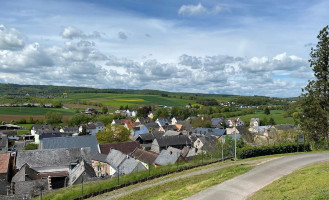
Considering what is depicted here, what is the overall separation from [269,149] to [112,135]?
124 feet

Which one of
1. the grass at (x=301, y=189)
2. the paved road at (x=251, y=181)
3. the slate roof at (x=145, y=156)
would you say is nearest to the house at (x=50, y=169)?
the slate roof at (x=145, y=156)

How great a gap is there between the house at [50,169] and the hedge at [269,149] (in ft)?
58.6

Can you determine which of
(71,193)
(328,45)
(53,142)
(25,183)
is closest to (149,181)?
(71,193)

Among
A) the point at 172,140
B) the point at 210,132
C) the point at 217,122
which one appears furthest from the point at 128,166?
the point at 217,122

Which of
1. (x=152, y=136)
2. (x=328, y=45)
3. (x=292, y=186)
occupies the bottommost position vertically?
(x=152, y=136)

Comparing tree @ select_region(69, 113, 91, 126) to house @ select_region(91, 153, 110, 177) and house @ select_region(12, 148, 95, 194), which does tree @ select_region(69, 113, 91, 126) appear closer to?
house @ select_region(12, 148, 95, 194)

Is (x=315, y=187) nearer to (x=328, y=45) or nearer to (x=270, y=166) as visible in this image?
(x=270, y=166)

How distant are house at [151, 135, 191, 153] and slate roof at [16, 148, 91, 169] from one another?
20415mm

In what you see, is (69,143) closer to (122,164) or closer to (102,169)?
(102,169)

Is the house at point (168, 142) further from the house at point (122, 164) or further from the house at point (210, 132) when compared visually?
the house at point (122, 164)

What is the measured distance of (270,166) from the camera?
809 inches

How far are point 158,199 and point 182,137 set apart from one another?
50.5 meters

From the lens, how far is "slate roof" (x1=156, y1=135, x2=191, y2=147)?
2412 inches

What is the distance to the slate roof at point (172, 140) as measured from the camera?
201ft
